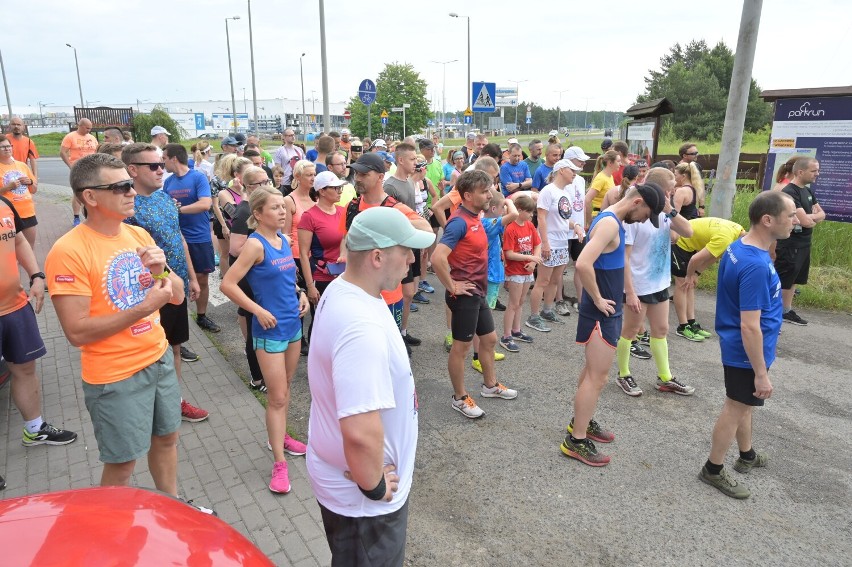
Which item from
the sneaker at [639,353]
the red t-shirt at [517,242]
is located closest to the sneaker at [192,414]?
the red t-shirt at [517,242]

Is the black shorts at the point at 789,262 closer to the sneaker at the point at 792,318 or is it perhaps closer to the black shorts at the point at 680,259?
the sneaker at the point at 792,318

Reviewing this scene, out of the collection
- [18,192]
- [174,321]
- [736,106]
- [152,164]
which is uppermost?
[736,106]

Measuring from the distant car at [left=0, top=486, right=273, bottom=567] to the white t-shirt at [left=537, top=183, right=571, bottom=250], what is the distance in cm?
550

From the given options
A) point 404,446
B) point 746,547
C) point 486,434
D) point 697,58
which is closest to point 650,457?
point 746,547

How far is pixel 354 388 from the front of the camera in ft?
5.74

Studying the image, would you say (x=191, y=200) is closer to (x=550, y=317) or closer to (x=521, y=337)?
(x=521, y=337)

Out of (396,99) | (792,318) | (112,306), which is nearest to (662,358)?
(792,318)

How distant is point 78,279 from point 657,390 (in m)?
4.83

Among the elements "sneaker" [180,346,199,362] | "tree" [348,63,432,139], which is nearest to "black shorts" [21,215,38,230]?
"sneaker" [180,346,199,362]

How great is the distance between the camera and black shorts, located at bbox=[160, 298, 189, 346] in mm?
4266

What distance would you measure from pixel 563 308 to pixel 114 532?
6464mm

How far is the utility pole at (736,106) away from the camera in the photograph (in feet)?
27.3

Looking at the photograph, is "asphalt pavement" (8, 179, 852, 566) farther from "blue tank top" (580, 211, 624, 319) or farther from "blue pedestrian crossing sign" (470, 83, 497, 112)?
"blue pedestrian crossing sign" (470, 83, 497, 112)

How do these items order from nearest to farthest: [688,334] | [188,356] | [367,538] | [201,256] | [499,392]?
[367,538]
[499,392]
[188,356]
[201,256]
[688,334]
